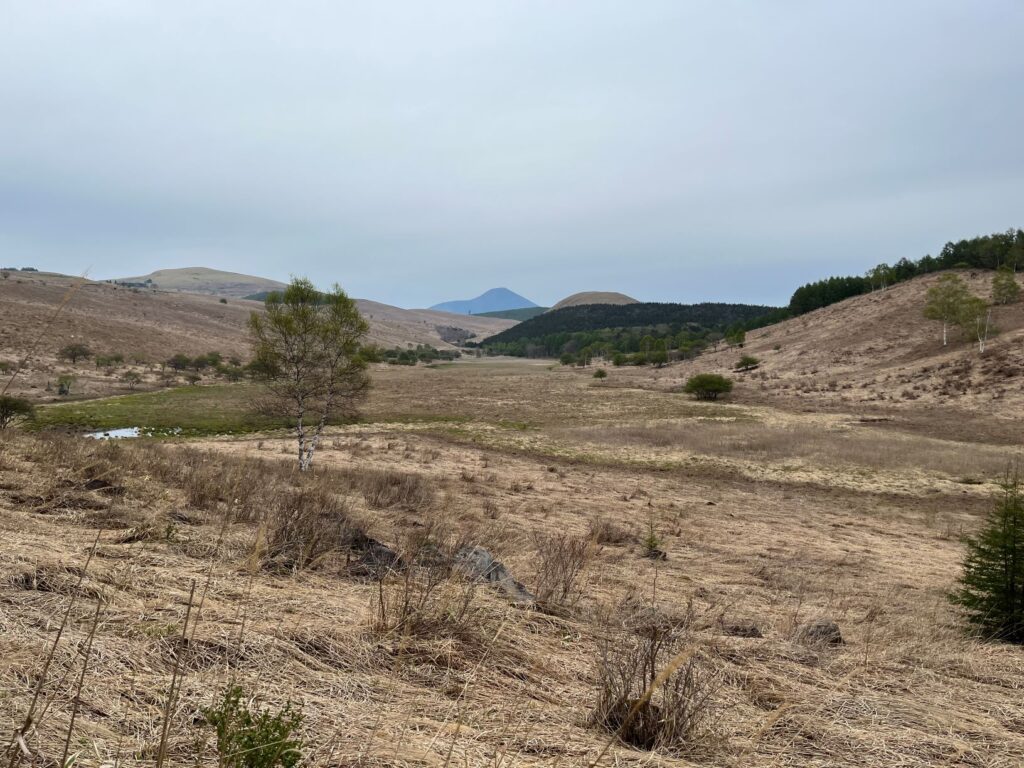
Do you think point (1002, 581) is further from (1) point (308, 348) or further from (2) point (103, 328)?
(2) point (103, 328)

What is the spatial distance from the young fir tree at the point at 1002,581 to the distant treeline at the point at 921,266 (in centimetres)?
10652

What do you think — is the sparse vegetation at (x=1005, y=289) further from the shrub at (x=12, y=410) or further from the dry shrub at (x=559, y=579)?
the shrub at (x=12, y=410)

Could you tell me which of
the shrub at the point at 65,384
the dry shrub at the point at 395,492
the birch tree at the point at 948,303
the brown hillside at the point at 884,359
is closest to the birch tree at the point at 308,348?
the dry shrub at the point at 395,492

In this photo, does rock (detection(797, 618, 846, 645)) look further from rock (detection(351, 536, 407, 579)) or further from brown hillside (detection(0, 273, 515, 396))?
brown hillside (detection(0, 273, 515, 396))

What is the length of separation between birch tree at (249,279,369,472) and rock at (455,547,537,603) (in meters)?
16.9

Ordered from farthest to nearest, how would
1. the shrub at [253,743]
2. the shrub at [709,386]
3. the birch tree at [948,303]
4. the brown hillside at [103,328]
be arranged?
1. the birch tree at [948,303]
2. the shrub at [709,386]
3. the brown hillside at [103,328]
4. the shrub at [253,743]

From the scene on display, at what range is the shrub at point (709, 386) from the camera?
2349 inches

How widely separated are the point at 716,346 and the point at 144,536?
120 meters

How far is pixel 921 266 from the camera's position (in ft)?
352

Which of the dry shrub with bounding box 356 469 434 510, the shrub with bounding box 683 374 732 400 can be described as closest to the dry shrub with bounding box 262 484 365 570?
the dry shrub with bounding box 356 469 434 510

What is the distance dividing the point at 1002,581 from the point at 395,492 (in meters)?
11.2

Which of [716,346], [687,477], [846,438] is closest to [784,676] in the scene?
[687,477]

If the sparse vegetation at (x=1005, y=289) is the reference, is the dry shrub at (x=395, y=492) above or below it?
below

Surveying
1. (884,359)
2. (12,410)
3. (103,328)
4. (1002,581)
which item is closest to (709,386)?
(884,359)
